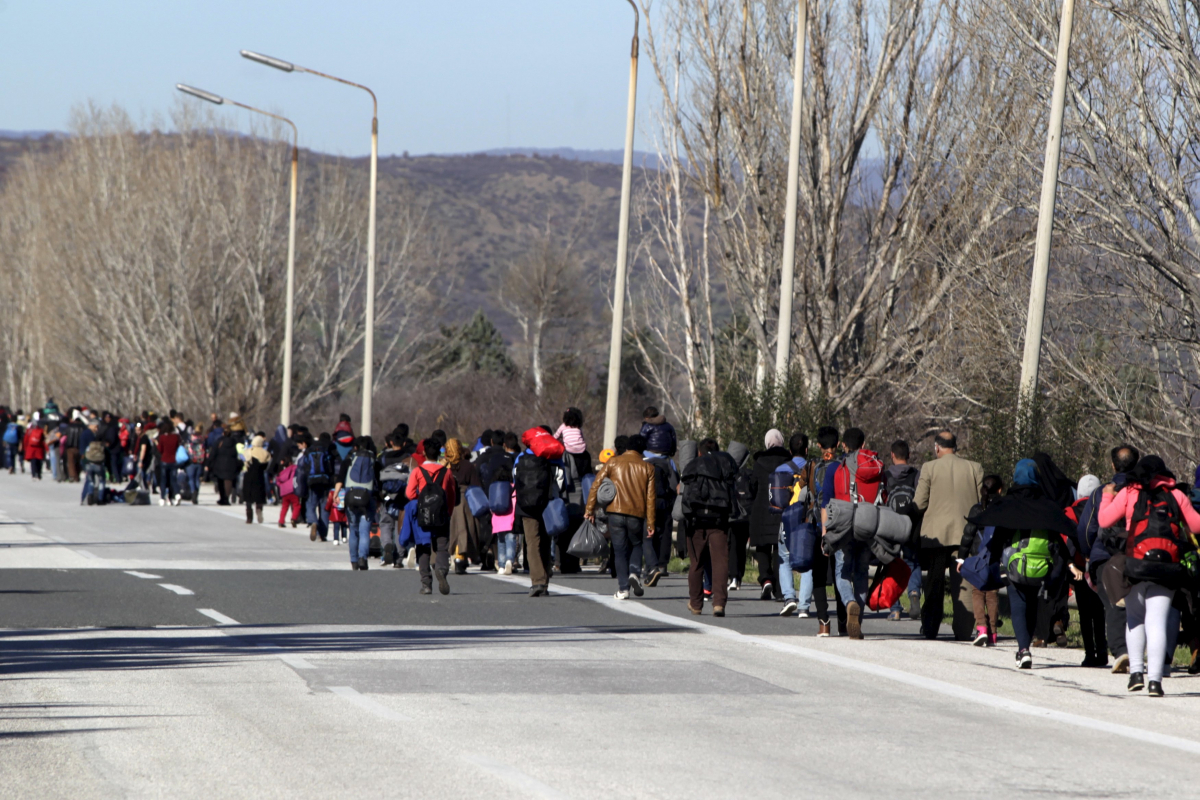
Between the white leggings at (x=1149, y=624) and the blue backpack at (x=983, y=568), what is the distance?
6.22 feet

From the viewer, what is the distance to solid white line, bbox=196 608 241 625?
13662 mm

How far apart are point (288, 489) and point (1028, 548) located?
57.5 feet

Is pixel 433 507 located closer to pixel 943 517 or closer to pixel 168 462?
pixel 943 517

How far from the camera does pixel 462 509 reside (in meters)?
17.1

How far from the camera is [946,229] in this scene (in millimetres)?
28656

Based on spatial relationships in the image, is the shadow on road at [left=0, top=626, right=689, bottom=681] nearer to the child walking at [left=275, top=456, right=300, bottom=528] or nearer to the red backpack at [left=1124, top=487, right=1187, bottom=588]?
the red backpack at [left=1124, top=487, right=1187, bottom=588]

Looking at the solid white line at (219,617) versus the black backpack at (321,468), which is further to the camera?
the black backpack at (321,468)

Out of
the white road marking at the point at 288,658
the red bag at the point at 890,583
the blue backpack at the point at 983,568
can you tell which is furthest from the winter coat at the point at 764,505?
the white road marking at the point at 288,658

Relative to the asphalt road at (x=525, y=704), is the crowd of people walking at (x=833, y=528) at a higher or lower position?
higher

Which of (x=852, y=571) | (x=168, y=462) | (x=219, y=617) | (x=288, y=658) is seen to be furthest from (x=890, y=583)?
(x=168, y=462)

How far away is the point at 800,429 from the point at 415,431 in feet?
126

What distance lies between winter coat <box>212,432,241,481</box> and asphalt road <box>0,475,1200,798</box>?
49.5 ft

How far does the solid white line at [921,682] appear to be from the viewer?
900 cm

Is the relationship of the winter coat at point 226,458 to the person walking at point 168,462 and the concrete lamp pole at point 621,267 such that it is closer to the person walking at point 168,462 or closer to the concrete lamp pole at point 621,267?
the person walking at point 168,462
